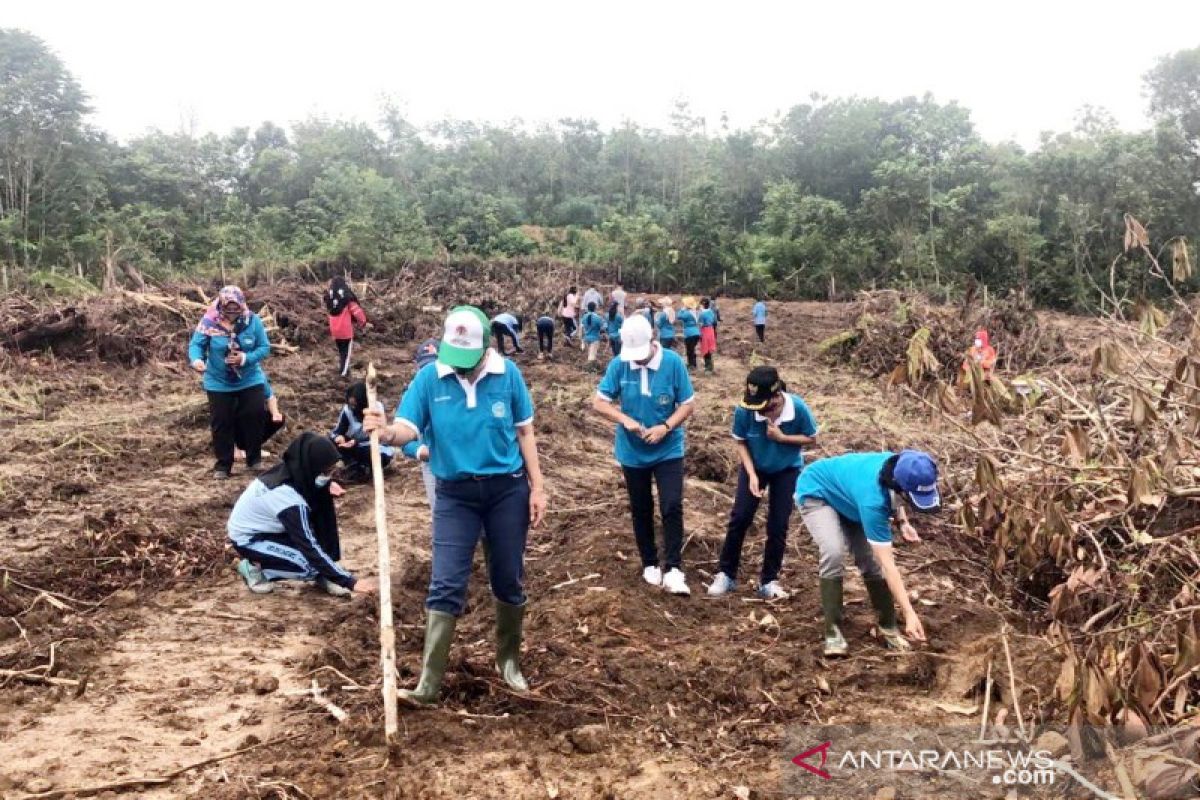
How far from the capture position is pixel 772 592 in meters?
5.18

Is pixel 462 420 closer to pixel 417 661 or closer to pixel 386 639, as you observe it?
pixel 386 639

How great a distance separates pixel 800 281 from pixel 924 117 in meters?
10.7

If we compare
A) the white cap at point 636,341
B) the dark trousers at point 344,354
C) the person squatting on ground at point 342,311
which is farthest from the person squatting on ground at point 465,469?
the dark trousers at point 344,354

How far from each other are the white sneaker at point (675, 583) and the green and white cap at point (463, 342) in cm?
223

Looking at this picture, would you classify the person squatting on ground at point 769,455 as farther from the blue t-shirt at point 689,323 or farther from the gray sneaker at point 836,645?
the blue t-shirt at point 689,323

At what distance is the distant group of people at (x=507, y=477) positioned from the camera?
12.0ft

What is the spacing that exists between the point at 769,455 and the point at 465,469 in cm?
204

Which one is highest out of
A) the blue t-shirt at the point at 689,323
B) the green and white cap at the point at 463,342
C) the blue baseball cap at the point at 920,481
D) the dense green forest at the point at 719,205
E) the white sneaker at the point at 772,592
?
the dense green forest at the point at 719,205

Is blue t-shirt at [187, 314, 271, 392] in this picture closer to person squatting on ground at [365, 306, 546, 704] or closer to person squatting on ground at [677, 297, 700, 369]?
person squatting on ground at [365, 306, 546, 704]

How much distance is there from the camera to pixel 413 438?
146 inches

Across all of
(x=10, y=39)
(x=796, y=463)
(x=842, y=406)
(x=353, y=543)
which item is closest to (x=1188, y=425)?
(x=796, y=463)

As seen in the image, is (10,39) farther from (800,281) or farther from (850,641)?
(850,641)

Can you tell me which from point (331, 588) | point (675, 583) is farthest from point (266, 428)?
point (675, 583)

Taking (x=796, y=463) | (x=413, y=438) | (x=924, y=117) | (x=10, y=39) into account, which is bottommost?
(x=796, y=463)
